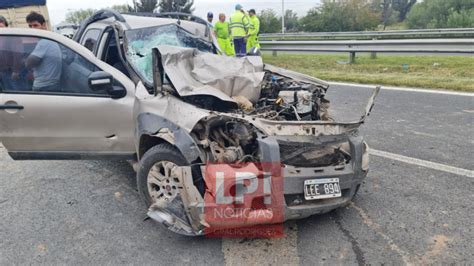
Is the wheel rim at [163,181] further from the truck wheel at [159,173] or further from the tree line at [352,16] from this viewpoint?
the tree line at [352,16]

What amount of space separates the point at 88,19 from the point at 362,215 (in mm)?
3996

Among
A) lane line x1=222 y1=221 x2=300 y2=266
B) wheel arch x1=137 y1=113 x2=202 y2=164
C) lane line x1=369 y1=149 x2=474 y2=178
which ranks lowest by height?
lane line x1=222 y1=221 x2=300 y2=266

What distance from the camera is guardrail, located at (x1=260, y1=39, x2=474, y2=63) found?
9344 millimetres

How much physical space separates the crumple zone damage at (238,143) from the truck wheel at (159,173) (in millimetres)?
72

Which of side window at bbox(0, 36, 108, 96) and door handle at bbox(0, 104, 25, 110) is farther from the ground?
side window at bbox(0, 36, 108, 96)

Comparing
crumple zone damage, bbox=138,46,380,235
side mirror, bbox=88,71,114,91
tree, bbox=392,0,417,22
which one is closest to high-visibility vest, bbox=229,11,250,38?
crumple zone damage, bbox=138,46,380,235

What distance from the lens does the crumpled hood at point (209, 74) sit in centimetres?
318

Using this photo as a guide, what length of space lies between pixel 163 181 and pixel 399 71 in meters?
8.48

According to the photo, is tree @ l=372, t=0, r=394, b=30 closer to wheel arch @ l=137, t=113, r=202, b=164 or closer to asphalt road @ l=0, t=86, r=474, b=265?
asphalt road @ l=0, t=86, r=474, b=265

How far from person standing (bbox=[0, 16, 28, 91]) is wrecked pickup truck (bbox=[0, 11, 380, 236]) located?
0.03 meters

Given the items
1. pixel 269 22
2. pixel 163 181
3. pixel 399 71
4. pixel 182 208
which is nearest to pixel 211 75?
pixel 163 181

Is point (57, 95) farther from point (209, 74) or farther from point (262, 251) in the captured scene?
point (262, 251)

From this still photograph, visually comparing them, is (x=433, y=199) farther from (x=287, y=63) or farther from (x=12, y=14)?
(x=12, y=14)

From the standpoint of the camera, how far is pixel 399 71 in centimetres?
977
